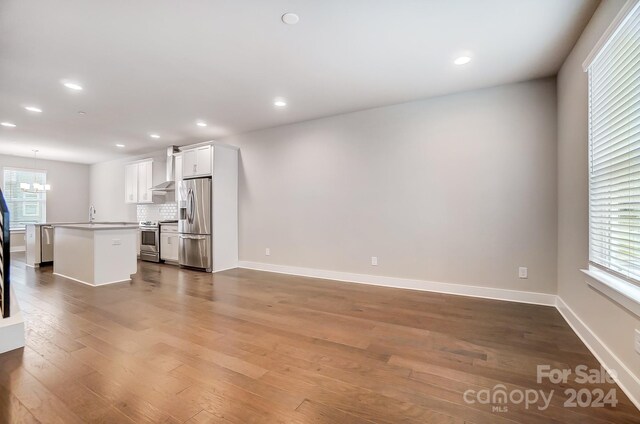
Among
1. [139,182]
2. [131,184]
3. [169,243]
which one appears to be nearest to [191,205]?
[169,243]

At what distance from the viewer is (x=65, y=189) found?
8.66 meters

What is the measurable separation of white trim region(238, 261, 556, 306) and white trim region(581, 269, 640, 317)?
4.08ft

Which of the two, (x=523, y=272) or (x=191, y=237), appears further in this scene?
(x=191, y=237)

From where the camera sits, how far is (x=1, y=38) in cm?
251

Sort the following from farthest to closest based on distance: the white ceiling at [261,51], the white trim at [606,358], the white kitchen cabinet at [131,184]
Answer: the white kitchen cabinet at [131,184] < the white ceiling at [261,51] < the white trim at [606,358]

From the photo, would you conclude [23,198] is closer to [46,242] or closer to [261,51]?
[46,242]

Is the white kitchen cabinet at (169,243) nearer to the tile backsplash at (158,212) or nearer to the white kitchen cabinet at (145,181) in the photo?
the tile backsplash at (158,212)

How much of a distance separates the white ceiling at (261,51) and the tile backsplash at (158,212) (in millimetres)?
2842

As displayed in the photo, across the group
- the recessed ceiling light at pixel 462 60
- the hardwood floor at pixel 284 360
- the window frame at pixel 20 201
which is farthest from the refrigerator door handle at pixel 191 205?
the window frame at pixel 20 201

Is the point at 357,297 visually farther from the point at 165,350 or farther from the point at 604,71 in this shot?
the point at 604,71

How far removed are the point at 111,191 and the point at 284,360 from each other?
8.87 metres

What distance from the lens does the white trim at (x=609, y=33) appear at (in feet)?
5.47

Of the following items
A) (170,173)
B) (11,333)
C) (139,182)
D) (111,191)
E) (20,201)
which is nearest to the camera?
(11,333)

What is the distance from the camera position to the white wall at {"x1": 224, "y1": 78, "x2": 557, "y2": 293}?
11.0ft
